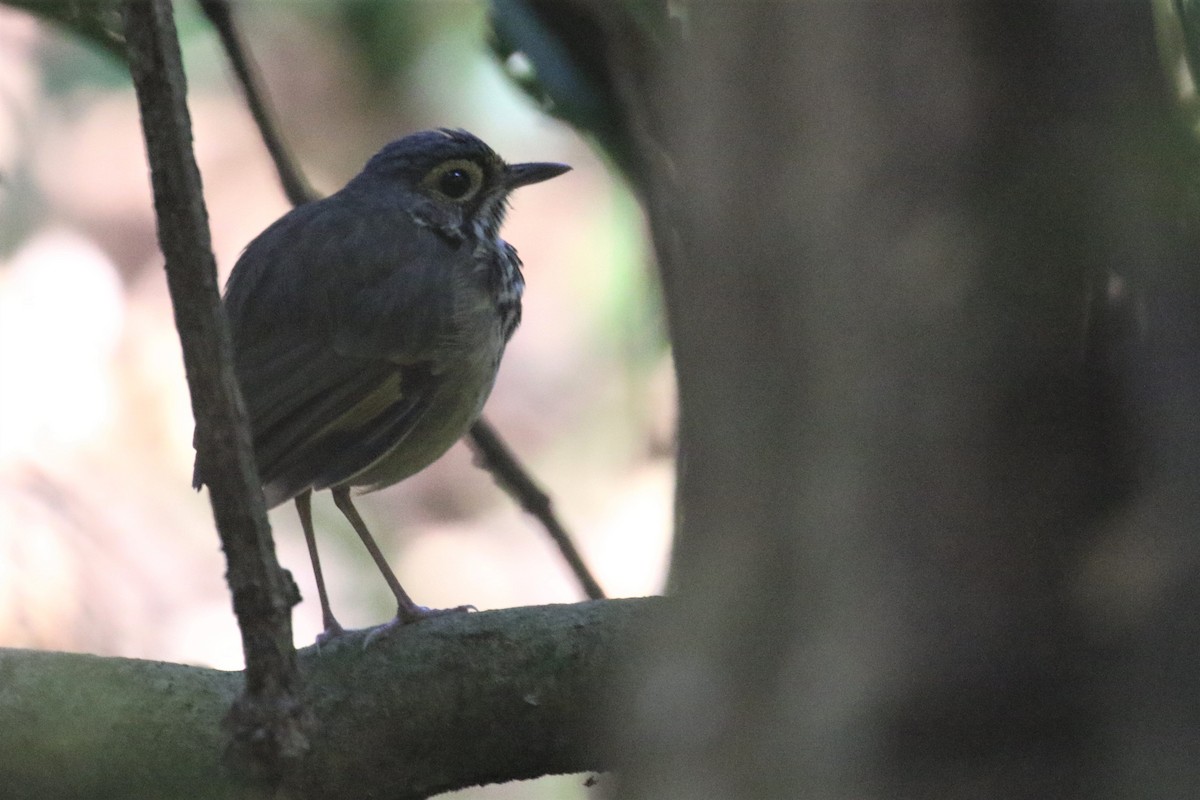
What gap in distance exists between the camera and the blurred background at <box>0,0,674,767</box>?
15.9 feet

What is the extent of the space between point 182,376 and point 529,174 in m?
1.18

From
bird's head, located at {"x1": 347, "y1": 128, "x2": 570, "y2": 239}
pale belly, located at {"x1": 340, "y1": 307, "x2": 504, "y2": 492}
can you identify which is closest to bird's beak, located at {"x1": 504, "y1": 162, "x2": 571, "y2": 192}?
bird's head, located at {"x1": 347, "y1": 128, "x2": 570, "y2": 239}

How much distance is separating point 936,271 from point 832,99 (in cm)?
12

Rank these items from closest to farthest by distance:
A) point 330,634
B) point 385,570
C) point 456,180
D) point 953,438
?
point 953,438 < point 330,634 < point 385,570 < point 456,180

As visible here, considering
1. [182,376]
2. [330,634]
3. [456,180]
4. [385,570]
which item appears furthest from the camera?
[182,376]

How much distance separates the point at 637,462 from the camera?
6.02 meters

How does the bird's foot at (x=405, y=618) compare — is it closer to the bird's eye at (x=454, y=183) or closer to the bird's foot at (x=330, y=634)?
the bird's foot at (x=330, y=634)

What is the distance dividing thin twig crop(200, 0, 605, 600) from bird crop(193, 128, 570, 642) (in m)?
0.13

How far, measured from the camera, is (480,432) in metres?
3.60

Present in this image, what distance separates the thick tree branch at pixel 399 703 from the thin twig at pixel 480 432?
0.45 metres

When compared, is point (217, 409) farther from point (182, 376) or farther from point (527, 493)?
point (182, 376)

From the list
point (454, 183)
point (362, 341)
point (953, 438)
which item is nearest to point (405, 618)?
point (362, 341)

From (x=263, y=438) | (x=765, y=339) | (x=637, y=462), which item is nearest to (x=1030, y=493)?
(x=765, y=339)

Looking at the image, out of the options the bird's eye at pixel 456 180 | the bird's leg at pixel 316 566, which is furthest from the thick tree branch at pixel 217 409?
the bird's eye at pixel 456 180
